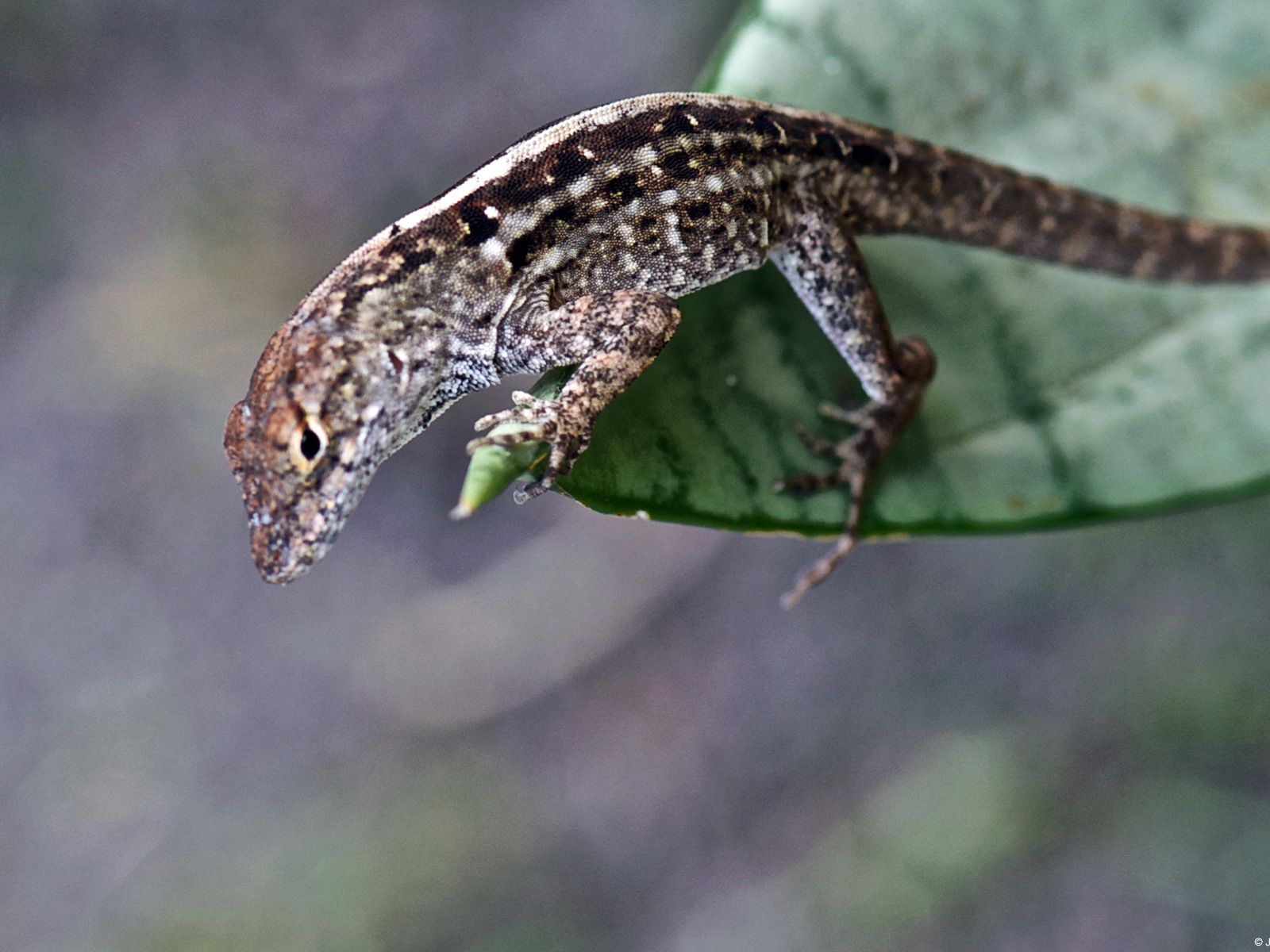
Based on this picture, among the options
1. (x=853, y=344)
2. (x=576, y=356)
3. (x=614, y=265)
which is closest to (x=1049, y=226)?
(x=853, y=344)

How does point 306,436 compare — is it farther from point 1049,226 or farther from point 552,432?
point 1049,226

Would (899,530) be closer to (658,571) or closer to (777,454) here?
(777,454)

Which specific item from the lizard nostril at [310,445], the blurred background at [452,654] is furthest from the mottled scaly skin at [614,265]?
the blurred background at [452,654]

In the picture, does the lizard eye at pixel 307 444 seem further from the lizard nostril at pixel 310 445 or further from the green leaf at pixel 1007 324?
the green leaf at pixel 1007 324

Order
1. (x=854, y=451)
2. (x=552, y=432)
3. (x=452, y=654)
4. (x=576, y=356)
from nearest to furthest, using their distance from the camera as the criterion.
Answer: (x=552, y=432) → (x=854, y=451) → (x=576, y=356) → (x=452, y=654)

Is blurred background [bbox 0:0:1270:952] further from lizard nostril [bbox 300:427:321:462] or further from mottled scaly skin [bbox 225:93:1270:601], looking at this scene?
lizard nostril [bbox 300:427:321:462]

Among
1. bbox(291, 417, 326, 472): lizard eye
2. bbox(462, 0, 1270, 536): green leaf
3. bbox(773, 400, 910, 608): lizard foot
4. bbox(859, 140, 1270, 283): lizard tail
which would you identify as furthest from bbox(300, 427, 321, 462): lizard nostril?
bbox(859, 140, 1270, 283): lizard tail

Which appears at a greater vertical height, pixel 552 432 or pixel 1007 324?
pixel 552 432

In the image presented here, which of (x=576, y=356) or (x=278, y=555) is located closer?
(x=278, y=555)
